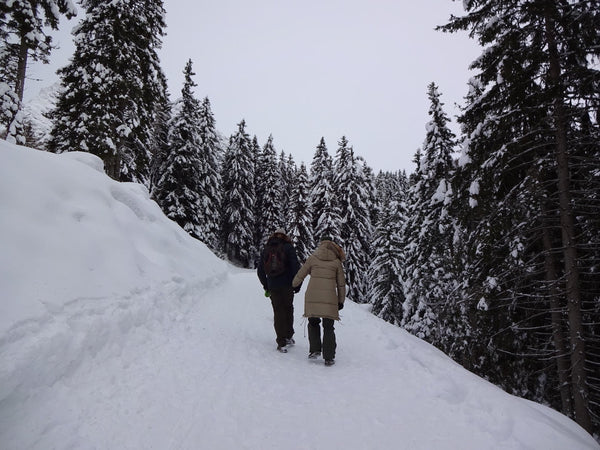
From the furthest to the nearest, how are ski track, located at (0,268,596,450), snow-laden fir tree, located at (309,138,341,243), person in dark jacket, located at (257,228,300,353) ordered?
snow-laden fir tree, located at (309,138,341,243)
person in dark jacket, located at (257,228,300,353)
ski track, located at (0,268,596,450)

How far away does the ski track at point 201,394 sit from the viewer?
3014 mm

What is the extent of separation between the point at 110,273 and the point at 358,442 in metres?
4.82

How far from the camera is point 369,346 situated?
22.7ft

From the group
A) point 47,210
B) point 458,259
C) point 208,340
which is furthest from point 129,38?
point 458,259

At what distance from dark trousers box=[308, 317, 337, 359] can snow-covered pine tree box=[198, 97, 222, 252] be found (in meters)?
22.3

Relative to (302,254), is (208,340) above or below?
below

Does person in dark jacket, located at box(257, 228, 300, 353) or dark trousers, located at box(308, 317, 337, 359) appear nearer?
dark trousers, located at box(308, 317, 337, 359)

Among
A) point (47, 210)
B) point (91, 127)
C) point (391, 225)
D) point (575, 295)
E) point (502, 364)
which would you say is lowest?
point (502, 364)

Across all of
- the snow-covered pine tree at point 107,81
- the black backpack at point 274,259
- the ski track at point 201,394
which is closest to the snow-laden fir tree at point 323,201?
the snow-covered pine tree at point 107,81

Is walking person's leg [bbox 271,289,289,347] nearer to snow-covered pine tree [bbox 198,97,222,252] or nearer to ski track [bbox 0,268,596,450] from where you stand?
ski track [bbox 0,268,596,450]

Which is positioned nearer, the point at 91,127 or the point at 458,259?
the point at 458,259

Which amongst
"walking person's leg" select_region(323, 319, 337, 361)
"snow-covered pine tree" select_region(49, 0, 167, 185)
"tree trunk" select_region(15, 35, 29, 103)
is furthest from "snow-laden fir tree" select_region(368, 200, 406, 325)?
"tree trunk" select_region(15, 35, 29, 103)

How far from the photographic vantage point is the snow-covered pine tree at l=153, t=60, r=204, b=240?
25.5 m

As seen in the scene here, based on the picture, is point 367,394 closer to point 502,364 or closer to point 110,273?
point 110,273
